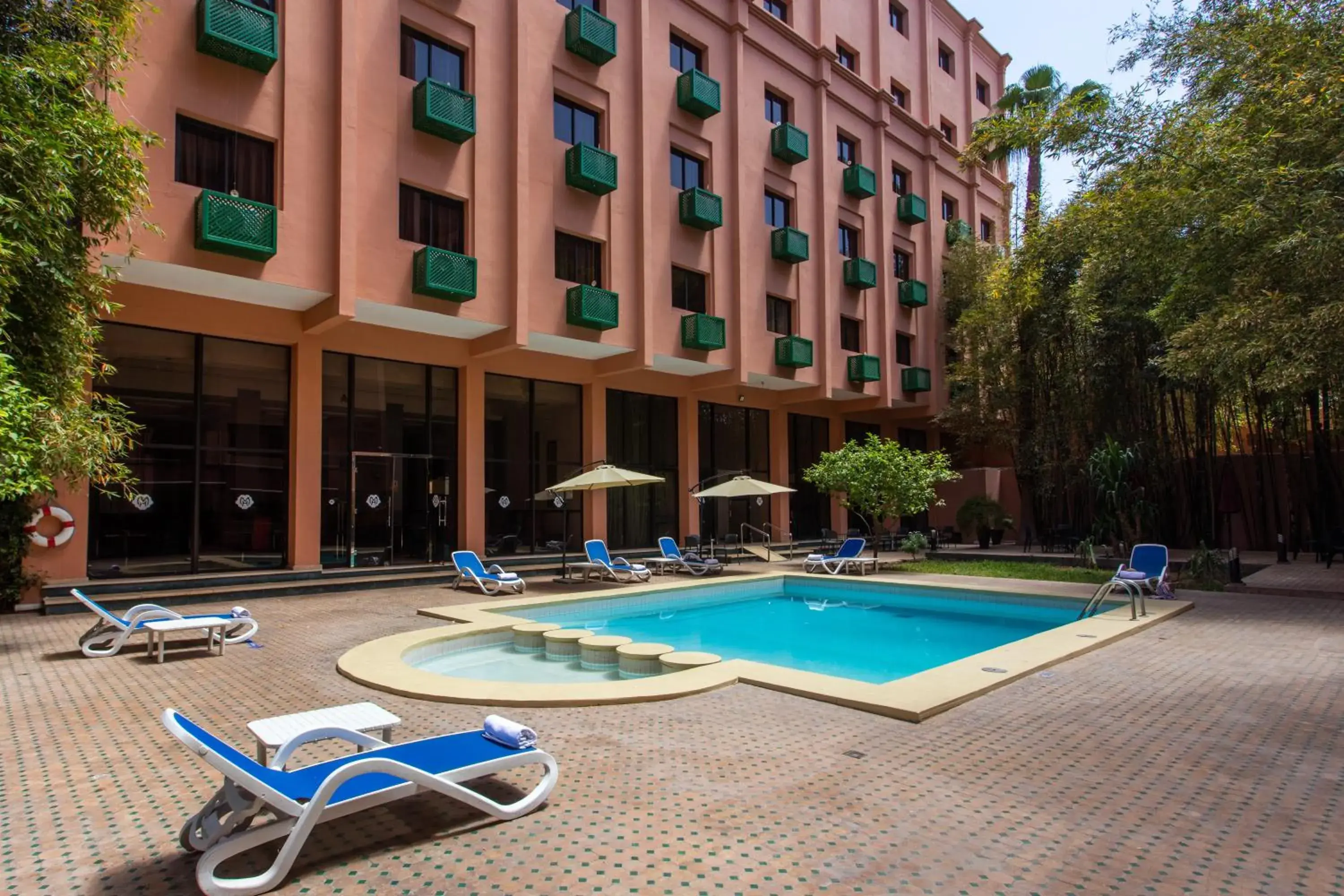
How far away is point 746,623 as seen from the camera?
472 inches

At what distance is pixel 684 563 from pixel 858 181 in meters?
14.4

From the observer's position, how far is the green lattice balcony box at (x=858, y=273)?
2364 cm

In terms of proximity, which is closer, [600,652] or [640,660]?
A: [640,660]

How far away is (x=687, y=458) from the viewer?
21.0 m

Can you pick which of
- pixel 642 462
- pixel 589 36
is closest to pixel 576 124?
pixel 589 36

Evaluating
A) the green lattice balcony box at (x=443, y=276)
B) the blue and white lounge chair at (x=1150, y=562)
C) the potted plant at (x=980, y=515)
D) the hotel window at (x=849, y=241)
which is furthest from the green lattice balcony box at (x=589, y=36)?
the potted plant at (x=980, y=515)

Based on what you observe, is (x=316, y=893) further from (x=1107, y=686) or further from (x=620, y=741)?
(x=1107, y=686)

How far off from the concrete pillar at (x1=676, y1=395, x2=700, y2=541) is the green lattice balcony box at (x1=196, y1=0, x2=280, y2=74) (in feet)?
40.0

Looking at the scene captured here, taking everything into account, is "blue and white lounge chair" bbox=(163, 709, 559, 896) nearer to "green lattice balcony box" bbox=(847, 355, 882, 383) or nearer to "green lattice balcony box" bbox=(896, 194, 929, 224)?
"green lattice balcony box" bbox=(847, 355, 882, 383)

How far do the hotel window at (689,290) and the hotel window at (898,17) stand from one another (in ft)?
50.1

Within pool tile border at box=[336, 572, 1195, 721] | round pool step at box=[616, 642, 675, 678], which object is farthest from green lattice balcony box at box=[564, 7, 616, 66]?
round pool step at box=[616, 642, 675, 678]

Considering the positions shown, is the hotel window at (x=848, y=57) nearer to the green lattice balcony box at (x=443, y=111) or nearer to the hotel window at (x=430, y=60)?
the hotel window at (x=430, y=60)

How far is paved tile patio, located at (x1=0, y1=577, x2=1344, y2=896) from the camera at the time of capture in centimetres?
312

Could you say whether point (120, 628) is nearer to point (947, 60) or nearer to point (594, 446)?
point (594, 446)
